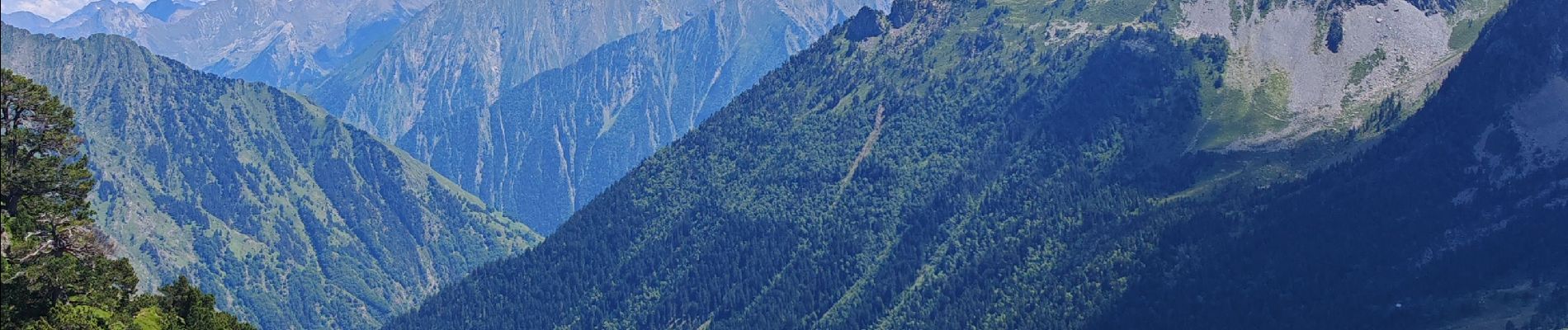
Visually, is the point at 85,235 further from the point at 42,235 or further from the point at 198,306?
the point at 198,306

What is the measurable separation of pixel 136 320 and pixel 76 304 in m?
9.83

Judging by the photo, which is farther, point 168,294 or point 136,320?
point 168,294

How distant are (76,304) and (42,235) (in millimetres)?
6590

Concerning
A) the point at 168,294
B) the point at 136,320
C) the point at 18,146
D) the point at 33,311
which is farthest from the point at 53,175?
the point at 168,294

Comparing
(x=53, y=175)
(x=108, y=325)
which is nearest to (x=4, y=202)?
(x=53, y=175)

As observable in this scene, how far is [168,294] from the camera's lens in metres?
119

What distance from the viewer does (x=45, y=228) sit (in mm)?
93375

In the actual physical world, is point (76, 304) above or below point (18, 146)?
below

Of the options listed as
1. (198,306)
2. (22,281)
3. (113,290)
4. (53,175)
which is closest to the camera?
(22,281)

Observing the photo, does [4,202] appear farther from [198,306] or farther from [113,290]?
[198,306]

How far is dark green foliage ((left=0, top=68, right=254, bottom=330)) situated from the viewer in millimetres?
89625

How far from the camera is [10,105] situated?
91.0m

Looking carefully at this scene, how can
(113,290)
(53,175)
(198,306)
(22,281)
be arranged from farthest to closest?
(198,306) < (113,290) < (53,175) < (22,281)

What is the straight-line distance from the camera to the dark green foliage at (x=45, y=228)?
89625 mm
